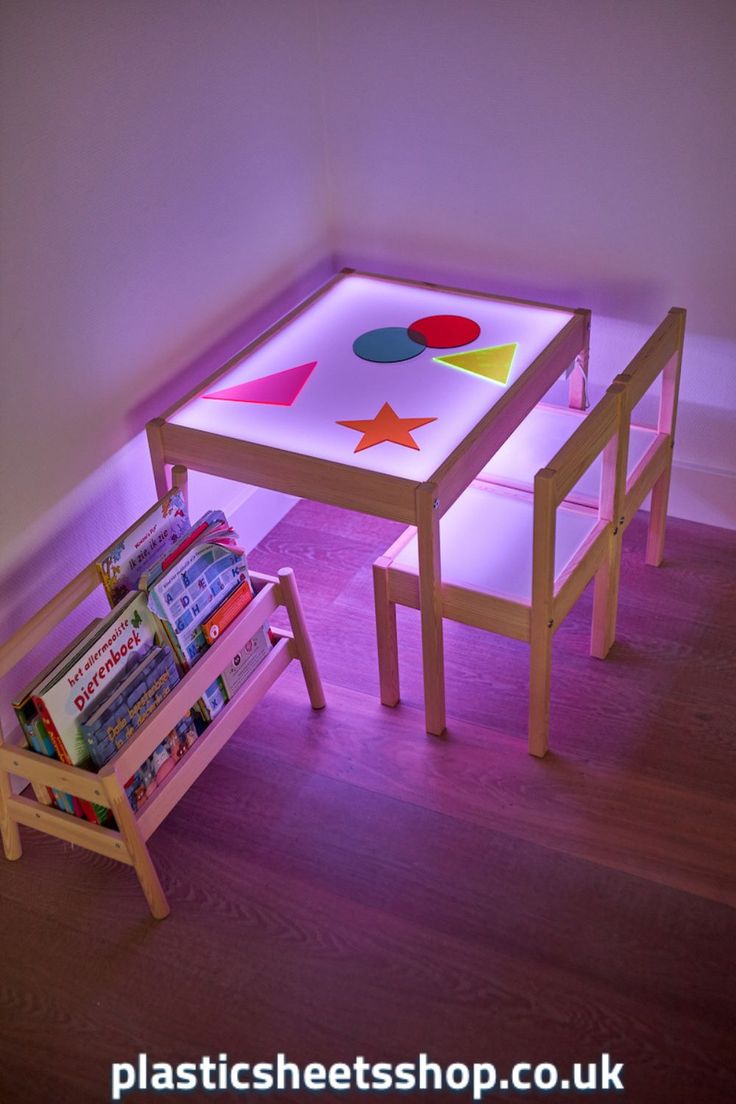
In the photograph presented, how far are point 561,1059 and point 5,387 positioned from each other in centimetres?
126

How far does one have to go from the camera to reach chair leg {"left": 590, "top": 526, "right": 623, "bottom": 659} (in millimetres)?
2049

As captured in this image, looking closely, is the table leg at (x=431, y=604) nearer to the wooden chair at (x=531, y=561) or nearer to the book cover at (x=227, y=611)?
the wooden chair at (x=531, y=561)

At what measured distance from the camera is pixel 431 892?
1.78 metres

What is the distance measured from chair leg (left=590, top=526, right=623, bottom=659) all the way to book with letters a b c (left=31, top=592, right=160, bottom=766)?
0.81 meters

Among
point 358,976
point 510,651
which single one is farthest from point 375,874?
point 510,651

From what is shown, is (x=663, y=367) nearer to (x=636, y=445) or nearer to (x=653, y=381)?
(x=653, y=381)

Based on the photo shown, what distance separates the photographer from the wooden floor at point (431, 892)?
160cm

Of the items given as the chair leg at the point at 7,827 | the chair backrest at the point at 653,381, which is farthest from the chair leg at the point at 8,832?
the chair backrest at the point at 653,381

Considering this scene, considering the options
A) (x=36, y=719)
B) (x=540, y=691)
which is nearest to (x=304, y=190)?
(x=540, y=691)

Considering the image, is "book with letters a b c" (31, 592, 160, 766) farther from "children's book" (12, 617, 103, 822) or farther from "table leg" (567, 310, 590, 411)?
"table leg" (567, 310, 590, 411)

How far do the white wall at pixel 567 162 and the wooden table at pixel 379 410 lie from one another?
0.51 feet

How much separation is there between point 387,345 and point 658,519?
661 millimetres

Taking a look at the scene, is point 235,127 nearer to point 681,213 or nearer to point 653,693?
point 681,213

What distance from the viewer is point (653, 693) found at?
209 centimetres
